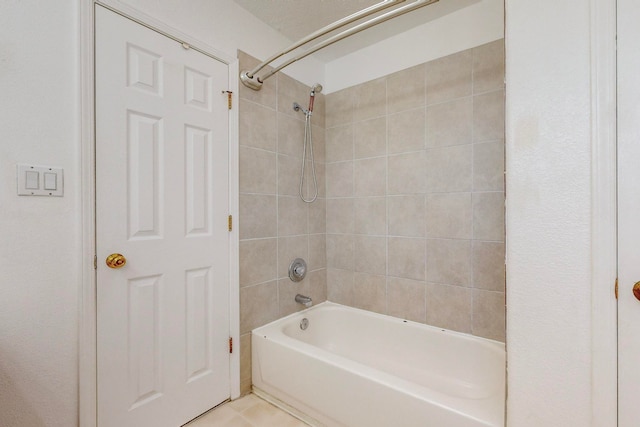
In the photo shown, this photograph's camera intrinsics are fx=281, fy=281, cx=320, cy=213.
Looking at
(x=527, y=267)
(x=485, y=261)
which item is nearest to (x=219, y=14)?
(x=527, y=267)

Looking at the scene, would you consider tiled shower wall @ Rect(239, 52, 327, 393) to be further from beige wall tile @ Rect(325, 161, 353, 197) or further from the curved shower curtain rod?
beige wall tile @ Rect(325, 161, 353, 197)

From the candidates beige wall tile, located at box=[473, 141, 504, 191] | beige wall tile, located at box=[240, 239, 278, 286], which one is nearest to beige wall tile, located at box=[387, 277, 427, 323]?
beige wall tile, located at box=[473, 141, 504, 191]

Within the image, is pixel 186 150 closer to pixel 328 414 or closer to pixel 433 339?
pixel 328 414

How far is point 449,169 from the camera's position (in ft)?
5.86

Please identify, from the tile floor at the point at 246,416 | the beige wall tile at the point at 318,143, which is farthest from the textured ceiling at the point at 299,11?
the tile floor at the point at 246,416

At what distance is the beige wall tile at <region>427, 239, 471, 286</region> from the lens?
1737mm

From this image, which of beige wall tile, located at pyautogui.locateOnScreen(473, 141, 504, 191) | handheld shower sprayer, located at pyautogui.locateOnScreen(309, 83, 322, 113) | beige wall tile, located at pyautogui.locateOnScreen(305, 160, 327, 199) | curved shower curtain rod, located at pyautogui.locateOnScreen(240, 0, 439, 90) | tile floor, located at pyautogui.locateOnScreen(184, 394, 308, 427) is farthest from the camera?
beige wall tile, located at pyautogui.locateOnScreen(305, 160, 327, 199)

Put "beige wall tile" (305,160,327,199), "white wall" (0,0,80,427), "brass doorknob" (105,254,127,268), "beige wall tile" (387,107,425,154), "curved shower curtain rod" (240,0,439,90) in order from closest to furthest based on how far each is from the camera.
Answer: "white wall" (0,0,80,427) → "curved shower curtain rod" (240,0,439,90) → "brass doorknob" (105,254,127,268) → "beige wall tile" (387,107,425,154) → "beige wall tile" (305,160,327,199)

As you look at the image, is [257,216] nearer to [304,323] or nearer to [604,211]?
[304,323]

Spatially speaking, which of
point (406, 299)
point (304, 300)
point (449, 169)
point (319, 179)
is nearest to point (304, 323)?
point (304, 300)

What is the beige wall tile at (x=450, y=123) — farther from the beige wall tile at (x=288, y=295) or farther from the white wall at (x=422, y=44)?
the beige wall tile at (x=288, y=295)

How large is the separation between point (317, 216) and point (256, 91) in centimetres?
102

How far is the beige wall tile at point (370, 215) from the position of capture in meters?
2.07

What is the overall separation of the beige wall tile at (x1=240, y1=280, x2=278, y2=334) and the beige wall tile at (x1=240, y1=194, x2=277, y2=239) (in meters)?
0.34
